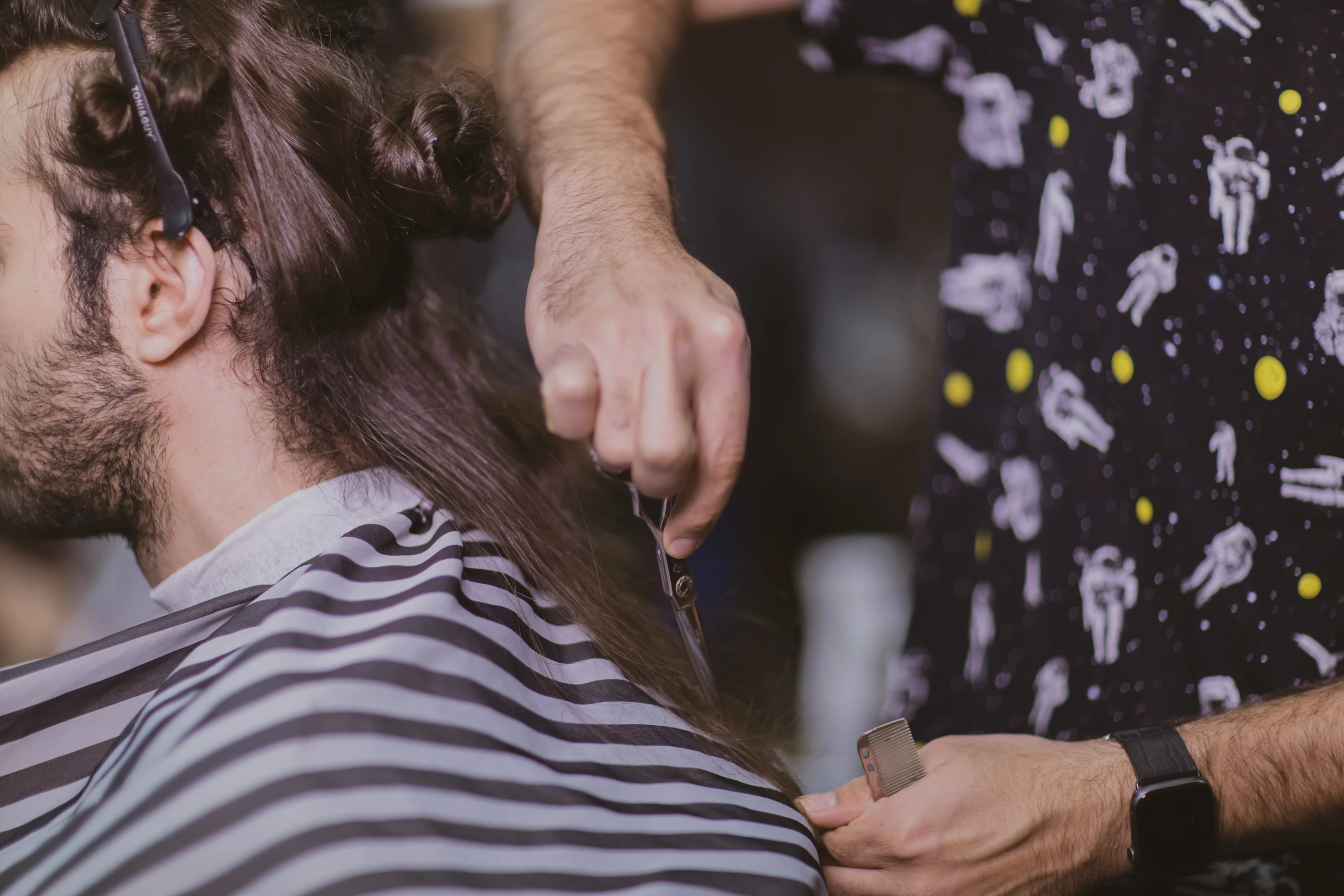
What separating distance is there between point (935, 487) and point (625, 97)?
72cm

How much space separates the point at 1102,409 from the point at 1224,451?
0.15 meters

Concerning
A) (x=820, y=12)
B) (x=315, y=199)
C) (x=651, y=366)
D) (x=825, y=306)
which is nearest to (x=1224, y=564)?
(x=651, y=366)

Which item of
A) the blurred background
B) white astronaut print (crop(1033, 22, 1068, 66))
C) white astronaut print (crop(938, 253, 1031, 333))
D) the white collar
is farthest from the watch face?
the blurred background

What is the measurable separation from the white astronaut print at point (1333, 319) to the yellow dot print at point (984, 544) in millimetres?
469

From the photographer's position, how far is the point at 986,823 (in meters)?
0.78

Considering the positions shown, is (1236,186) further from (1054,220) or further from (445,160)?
(445,160)

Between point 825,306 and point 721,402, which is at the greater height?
point 721,402

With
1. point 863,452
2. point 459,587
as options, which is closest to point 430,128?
point 459,587

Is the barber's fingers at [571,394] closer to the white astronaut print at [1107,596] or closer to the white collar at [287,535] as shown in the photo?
the white collar at [287,535]

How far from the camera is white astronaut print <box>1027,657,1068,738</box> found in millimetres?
1112

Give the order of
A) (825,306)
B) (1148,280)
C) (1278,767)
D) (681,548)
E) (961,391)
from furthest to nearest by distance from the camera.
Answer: (825,306) → (961,391) → (1148,280) → (1278,767) → (681,548)

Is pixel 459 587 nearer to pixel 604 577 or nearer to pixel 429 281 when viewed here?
pixel 604 577

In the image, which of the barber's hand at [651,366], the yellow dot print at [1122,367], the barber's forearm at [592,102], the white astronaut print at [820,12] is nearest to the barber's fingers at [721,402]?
the barber's hand at [651,366]

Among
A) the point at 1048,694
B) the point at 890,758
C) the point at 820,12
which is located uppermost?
the point at 820,12
